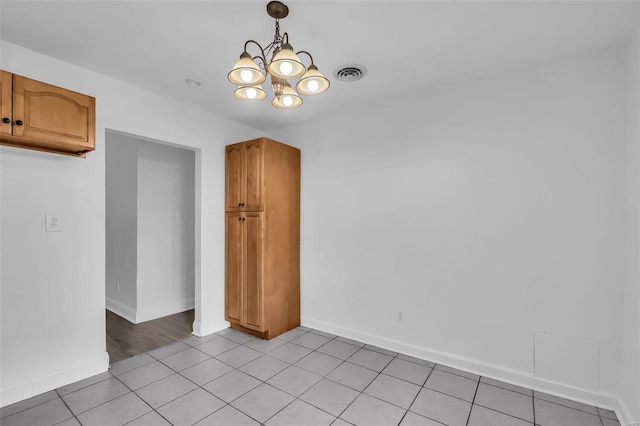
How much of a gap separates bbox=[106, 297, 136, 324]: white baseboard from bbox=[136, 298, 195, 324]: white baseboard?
85 mm

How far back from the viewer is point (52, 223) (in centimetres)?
232

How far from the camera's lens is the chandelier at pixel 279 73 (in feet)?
5.16

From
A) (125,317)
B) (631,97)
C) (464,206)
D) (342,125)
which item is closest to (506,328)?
(464,206)

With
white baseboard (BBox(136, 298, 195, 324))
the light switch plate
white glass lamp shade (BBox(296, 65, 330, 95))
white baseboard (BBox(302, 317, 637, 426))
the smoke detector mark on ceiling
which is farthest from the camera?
white baseboard (BBox(136, 298, 195, 324))

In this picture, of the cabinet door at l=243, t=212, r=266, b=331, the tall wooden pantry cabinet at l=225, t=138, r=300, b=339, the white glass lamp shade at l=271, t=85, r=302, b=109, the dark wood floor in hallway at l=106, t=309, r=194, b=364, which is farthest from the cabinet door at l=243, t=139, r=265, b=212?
the dark wood floor in hallway at l=106, t=309, r=194, b=364

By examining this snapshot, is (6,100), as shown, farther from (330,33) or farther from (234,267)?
(234,267)

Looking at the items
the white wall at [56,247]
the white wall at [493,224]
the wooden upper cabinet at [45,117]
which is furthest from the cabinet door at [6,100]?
the white wall at [493,224]

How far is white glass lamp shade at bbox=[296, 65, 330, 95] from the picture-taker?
1.71 m

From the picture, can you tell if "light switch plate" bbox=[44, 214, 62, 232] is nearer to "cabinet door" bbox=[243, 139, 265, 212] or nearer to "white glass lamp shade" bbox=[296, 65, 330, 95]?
"cabinet door" bbox=[243, 139, 265, 212]

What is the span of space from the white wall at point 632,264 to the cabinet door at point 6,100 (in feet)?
12.8

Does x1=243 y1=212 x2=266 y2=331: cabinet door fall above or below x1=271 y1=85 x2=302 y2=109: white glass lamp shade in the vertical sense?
below

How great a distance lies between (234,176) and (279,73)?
212 cm

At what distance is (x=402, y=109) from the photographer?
3037mm

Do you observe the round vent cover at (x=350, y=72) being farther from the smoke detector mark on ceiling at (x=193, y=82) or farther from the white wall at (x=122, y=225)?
the white wall at (x=122, y=225)
